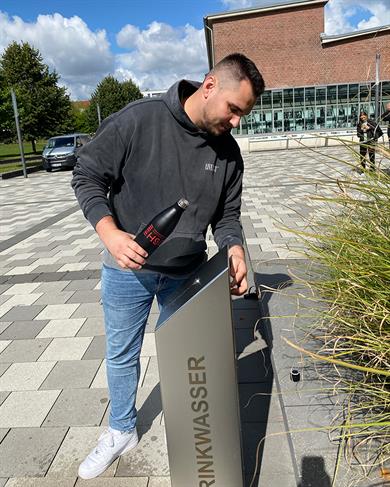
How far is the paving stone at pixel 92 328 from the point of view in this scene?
4117 millimetres

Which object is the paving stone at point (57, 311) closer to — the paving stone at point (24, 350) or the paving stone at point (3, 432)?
the paving stone at point (24, 350)

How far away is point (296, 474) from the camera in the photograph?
6.61ft

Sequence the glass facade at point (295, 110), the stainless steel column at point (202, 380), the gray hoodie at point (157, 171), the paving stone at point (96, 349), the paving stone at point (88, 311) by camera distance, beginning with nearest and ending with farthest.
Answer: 1. the stainless steel column at point (202, 380)
2. the gray hoodie at point (157, 171)
3. the paving stone at point (96, 349)
4. the paving stone at point (88, 311)
5. the glass facade at point (295, 110)

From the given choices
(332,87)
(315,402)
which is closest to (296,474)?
(315,402)

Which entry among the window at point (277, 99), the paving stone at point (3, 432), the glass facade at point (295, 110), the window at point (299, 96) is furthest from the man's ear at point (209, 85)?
the window at point (299, 96)

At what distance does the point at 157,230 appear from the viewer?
1.76 metres

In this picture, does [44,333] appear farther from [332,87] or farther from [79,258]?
[332,87]

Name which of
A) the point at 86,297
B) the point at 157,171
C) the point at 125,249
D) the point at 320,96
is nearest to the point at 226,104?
the point at 157,171

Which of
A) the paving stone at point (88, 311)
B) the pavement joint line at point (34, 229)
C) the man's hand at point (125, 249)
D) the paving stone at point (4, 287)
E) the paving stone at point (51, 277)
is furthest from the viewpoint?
the pavement joint line at point (34, 229)

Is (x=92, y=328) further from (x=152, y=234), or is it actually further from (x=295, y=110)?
(x=295, y=110)

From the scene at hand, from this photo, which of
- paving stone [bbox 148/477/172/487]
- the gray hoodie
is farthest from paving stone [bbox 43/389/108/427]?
the gray hoodie

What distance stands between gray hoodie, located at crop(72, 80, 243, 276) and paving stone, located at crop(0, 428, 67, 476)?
1.34 meters

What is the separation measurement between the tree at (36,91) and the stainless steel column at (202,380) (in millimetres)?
33027

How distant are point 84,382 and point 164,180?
1957 mm
